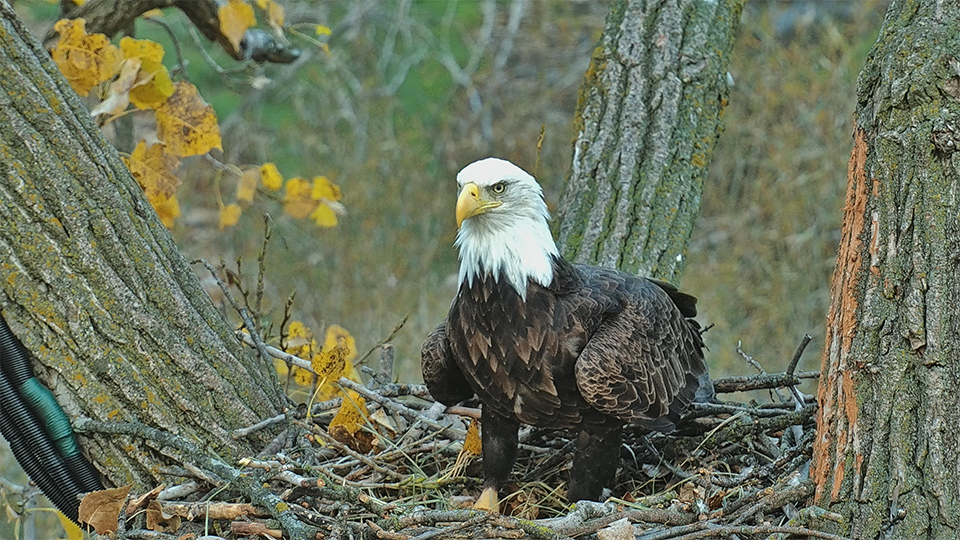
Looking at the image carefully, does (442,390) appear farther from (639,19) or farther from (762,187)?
(762,187)

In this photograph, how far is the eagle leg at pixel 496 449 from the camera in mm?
3787

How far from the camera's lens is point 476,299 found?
144 inches

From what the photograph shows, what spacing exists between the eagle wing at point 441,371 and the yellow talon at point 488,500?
15.4 inches

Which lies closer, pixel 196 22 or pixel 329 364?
pixel 329 364

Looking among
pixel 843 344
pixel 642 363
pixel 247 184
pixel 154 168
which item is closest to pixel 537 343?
pixel 642 363

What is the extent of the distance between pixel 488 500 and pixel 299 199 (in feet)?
4.94

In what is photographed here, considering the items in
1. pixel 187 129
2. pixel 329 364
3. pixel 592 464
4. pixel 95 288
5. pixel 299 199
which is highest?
pixel 187 129

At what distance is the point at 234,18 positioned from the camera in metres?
4.20

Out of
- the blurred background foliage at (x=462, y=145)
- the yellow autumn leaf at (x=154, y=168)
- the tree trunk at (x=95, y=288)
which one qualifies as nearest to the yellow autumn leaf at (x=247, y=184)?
the yellow autumn leaf at (x=154, y=168)

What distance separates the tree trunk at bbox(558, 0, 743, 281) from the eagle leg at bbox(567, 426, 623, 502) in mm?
1022

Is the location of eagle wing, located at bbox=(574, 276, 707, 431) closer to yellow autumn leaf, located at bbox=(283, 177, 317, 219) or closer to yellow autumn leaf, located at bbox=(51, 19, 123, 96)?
yellow autumn leaf, located at bbox=(283, 177, 317, 219)

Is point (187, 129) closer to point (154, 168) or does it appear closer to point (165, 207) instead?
point (154, 168)

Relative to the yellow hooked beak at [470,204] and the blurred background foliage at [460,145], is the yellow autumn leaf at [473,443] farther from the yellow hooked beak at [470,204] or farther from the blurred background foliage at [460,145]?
the blurred background foliage at [460,145]

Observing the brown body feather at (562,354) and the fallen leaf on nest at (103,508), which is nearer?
the fallen leaf on nest at (103,508)
